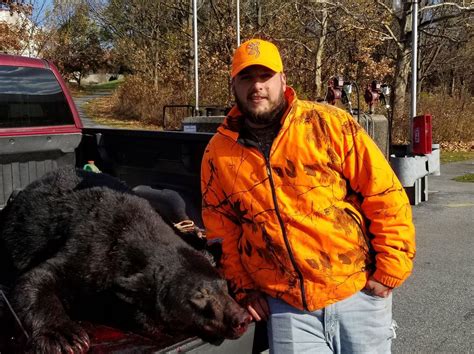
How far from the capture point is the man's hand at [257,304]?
2.62 metres

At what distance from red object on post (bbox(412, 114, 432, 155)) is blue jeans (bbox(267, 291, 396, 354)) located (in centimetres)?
447

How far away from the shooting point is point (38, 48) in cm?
2591

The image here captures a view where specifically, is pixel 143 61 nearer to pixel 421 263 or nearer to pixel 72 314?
pixel 421 263

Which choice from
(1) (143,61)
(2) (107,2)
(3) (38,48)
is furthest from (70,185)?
(2) (107,2)

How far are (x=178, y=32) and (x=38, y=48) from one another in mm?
8524

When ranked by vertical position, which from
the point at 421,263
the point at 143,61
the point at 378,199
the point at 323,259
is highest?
the point at 143,61

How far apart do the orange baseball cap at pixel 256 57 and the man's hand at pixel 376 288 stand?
3.55 feet

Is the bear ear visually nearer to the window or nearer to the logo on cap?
the logo on cap

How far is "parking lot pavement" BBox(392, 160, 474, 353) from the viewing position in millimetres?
4543

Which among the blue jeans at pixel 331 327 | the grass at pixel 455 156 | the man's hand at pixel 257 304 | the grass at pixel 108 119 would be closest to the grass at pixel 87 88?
the grass at pixel 108 119

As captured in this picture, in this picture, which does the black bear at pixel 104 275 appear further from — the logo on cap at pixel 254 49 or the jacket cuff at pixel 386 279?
the logo on cap at pixel 254 49

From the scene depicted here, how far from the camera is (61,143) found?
17.3 feet

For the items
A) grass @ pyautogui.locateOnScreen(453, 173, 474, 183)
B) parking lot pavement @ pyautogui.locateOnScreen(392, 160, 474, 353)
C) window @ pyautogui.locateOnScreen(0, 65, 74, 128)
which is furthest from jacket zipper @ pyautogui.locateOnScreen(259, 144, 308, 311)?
grass @ pyautogui.locateOnScreen(453, 173, 474, 183)

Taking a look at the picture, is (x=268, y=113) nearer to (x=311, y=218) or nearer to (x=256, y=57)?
(x=256, y=57)
